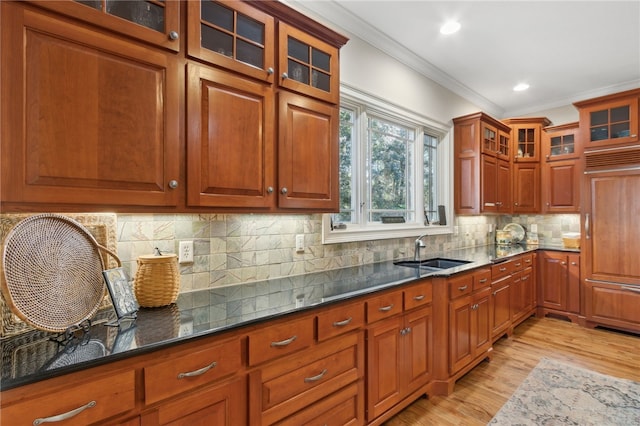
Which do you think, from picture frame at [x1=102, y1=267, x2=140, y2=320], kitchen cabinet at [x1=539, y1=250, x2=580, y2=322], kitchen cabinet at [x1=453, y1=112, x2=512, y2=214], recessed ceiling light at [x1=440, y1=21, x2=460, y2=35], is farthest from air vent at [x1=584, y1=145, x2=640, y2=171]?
picture frame at [x1=102, y1=267, x2=140, y2=320]

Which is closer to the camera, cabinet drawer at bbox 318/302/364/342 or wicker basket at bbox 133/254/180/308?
wicker basket at bbox 133/254/180/308

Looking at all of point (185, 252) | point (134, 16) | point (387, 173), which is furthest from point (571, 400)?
point (134, 16)

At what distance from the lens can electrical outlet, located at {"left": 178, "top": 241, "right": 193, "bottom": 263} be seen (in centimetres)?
173

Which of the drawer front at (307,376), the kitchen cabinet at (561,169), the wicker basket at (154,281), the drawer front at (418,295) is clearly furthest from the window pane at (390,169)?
the kitchen cabinet at (561,169)

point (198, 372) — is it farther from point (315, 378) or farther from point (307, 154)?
point (307, 154)

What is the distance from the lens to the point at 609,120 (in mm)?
3711

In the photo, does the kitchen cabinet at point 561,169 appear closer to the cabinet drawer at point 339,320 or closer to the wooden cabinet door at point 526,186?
the wooden cabinet door at point 526,186

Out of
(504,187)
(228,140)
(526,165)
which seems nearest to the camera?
(228,140)

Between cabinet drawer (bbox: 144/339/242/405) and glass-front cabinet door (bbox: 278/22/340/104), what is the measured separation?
4.43 feet

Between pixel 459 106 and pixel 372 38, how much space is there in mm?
1802

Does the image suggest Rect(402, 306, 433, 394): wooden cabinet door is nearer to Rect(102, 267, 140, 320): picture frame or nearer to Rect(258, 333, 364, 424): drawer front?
Rect(258, 333, 364, 424): drawer front

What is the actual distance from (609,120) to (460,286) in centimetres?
310

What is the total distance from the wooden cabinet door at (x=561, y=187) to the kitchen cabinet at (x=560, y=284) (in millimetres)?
709

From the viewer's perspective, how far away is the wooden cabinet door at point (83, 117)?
100 centimetres
